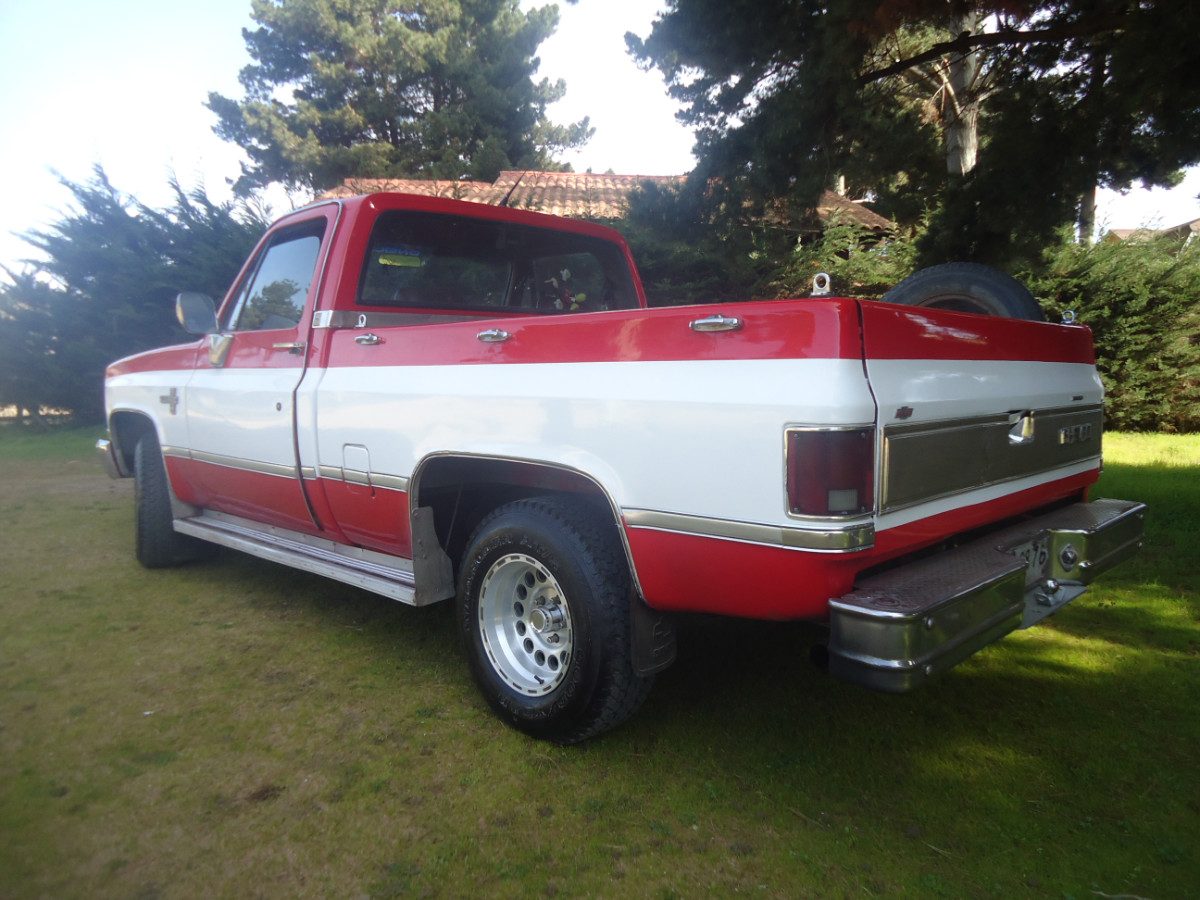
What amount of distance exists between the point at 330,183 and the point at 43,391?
11580mm

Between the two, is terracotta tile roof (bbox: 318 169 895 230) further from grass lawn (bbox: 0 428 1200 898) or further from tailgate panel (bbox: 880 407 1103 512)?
tailgate panel (bbox: 880 407 1103 512)

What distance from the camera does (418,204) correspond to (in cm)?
369

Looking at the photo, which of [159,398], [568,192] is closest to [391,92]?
[568,192]

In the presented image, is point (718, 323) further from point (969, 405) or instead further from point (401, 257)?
point (401, 257)

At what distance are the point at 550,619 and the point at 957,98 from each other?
604cm

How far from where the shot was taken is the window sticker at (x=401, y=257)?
3588 mm

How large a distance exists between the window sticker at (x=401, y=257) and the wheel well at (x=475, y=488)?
112 cm

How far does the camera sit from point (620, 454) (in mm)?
2387

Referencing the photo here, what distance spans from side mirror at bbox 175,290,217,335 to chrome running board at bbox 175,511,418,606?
3.43ft

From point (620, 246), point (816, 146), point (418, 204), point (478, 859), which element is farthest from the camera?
point (816, 146)

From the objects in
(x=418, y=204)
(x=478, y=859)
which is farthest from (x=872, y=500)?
(x=418, y=204)

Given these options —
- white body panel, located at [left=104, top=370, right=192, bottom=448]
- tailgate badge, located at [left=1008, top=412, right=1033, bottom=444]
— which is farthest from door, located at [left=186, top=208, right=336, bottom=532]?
tailgate badge, located at [left=1008, top=412, right=1033, bottom=444]

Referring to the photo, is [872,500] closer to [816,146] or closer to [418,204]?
[418,204]

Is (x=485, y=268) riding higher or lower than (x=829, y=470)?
higher
